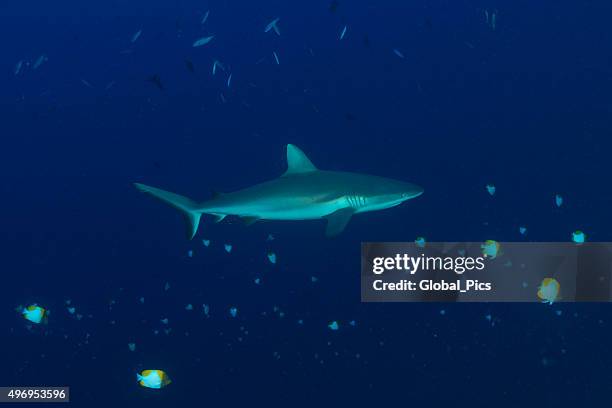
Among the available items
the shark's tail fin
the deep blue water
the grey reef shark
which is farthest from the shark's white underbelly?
the deep blue water

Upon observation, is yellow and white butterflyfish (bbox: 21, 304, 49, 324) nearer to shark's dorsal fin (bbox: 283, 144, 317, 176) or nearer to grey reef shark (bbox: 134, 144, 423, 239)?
grey reef shark (bbox: 134, 144, 423, 239)

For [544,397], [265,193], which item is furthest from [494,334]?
[265,193]

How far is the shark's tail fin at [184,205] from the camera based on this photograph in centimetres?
695

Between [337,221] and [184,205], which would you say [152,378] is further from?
[337,221]

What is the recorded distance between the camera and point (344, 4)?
808 inches

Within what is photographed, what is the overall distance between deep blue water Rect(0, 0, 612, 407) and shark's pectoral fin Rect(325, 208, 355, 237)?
6305mm

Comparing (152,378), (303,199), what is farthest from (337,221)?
(152,378)

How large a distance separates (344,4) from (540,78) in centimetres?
821

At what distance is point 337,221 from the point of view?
262 inches

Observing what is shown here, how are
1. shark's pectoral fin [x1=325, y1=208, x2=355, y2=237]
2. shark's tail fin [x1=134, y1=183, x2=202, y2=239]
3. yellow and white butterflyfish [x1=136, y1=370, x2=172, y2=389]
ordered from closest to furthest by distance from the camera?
yellow and white butterflyfish [x1=136, y1=370, x2=172, y2=389] → shark's pectoral fin [x1=325, y1=208, x2=355, y2=237] → shark's tail fin [x1=134, y1=183, x2=202, y2=239]

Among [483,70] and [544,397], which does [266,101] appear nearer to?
[483,70]

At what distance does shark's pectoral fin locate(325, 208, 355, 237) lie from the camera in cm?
652

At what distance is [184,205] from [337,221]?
212cm

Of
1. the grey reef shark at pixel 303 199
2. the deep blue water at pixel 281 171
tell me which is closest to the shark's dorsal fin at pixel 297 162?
the grey reef shark at pixel 303 199
